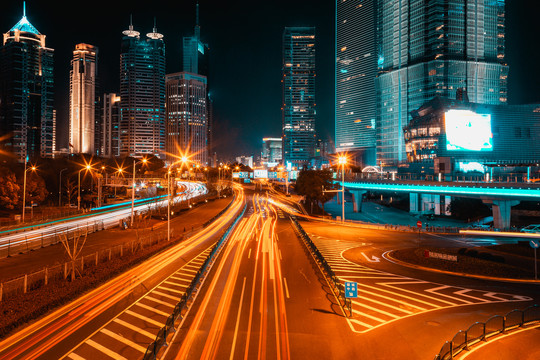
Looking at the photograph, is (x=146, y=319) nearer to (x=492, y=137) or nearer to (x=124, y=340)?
(x=124, y=340)

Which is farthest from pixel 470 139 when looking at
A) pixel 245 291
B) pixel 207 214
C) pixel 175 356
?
pixel 175 356

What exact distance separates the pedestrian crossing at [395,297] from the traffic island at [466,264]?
13.8ft

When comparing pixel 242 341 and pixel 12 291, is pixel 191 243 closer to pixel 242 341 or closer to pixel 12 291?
pixel 12 291

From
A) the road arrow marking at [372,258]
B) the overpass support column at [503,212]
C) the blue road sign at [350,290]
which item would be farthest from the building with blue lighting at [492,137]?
the blue road sign at [350,290]

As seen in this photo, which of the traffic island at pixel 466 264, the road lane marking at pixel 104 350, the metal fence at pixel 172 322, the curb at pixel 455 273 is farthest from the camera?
the traffic island at pixel 466 264

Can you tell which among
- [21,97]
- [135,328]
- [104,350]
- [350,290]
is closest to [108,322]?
[135,328]

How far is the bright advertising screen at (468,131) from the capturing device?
93.4m

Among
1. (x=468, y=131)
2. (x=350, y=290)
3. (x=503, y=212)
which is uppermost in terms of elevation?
(x=468, y=131)

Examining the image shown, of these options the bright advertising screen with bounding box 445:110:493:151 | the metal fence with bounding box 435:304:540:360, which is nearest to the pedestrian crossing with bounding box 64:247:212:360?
the metal fence with bounding box 435:304:540:360

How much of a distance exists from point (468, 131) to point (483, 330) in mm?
96991

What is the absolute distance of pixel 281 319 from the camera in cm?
1585

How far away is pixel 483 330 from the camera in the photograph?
1453cm

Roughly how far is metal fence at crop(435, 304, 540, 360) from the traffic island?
23.4ft

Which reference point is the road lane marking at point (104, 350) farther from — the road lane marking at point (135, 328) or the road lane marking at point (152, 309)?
the road lane marking at point (152, 309)
